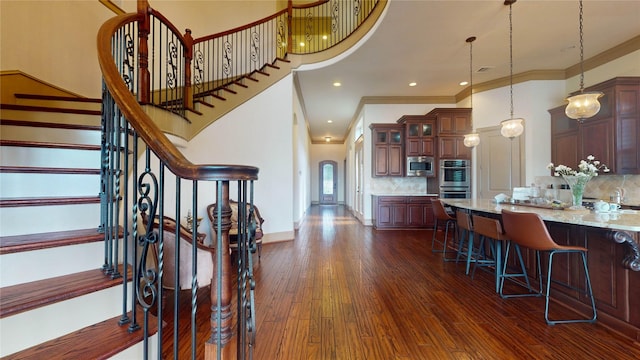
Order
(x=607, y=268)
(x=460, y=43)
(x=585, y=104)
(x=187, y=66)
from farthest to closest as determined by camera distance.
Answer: (x=460, y=43) → (x=187, y=66) → (x=585, y=104) → (x=607, y=268)

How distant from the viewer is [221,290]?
99 centimetres

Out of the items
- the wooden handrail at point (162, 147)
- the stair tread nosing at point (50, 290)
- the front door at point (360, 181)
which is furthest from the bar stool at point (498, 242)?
the front door at point (360, 181)

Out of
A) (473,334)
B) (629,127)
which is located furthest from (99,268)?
(629,127)

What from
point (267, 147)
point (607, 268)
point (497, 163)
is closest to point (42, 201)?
point (267, 147)

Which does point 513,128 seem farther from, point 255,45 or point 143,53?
point 255,45

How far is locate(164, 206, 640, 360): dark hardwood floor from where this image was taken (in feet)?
5.83

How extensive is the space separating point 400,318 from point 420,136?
16.2 ft

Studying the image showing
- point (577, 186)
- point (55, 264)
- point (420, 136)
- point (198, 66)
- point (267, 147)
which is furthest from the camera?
point (420, 136)

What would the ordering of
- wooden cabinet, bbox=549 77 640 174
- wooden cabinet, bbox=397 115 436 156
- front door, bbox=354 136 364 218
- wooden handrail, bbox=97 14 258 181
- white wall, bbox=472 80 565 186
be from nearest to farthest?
wooden handrail, bbox=97 14 258 181, wooden cabinet, bbox=549 77 640 174, white wall, bbox=472 80 565 186, wooden cabinet, bbox=397 115 436 156, front door, bbox=354 136 364 218

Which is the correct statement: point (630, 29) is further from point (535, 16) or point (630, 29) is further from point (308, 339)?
point (308, 339)

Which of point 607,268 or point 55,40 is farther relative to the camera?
point 55,40

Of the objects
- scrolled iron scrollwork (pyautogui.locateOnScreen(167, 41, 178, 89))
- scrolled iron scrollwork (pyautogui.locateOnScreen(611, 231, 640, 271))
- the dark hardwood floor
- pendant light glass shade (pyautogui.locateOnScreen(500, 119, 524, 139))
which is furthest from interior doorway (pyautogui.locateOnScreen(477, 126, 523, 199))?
scrolled iron scrollwork (pyautogui.locateOnScreen(167, 41, 178, 89))

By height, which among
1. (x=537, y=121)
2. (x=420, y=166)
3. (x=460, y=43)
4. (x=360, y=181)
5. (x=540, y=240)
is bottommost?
(x=540, y=240)

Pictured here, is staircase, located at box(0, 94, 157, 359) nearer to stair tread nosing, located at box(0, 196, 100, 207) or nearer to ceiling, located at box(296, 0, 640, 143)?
stair tread nosing, located at box(0, 196, 100, 207)
